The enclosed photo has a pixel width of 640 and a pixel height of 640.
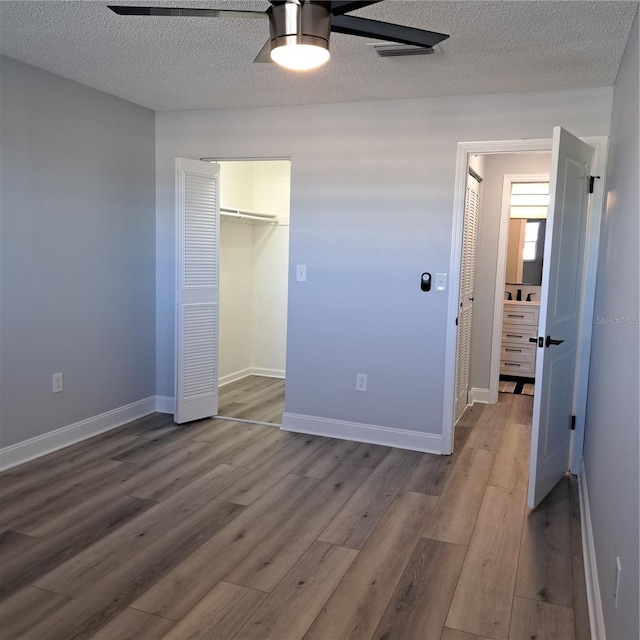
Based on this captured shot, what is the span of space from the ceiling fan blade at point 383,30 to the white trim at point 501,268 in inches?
134

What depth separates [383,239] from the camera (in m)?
4.04

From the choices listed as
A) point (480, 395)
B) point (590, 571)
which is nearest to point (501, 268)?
point (480, 395)

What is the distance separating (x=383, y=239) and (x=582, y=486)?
1954 millimetres

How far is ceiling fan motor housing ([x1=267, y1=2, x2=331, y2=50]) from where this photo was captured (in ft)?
6.23

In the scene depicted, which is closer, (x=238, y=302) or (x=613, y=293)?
(x=613, y=293)

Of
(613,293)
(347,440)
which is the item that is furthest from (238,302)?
(613,293)

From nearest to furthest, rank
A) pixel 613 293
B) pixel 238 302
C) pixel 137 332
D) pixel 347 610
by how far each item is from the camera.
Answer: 1. pixel 347 610
2. pixel 613 293
3. pixel 137 332
4. pixel 238 302

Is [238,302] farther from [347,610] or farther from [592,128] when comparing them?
[347,610]

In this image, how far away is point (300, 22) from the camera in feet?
6.23

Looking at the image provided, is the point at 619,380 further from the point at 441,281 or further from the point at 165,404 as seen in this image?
the point at 165,404

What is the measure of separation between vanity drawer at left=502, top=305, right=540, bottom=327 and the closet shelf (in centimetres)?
265

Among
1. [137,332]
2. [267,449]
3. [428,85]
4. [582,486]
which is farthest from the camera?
[137,332]

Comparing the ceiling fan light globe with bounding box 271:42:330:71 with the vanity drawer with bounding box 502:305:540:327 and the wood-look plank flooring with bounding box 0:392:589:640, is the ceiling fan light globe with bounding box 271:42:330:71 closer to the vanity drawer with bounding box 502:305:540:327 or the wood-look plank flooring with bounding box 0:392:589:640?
the wood-look plank flooring with bounding box 0:392:589:640

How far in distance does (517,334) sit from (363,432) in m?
2.90
